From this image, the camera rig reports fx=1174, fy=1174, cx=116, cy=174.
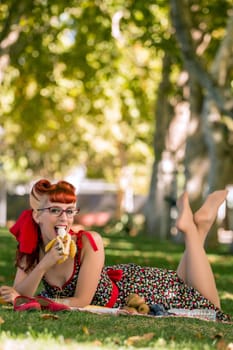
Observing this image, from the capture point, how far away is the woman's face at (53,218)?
833 cm

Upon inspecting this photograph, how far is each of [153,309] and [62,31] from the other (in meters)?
25.4

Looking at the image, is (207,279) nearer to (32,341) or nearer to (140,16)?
(32,341)

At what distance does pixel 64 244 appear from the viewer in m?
8.05

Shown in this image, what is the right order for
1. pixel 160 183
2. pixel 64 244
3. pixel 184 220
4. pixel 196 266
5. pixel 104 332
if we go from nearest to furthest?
pixel 104 332
pixel 64 244
pixel 196 266
pixel 184 220
pixel 160 183

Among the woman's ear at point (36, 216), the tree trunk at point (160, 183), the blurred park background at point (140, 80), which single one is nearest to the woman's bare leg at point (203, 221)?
the woman's ear at point (36, 216)

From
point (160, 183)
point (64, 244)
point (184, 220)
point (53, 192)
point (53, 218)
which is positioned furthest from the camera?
point (160, 183)

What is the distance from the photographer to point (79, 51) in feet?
113

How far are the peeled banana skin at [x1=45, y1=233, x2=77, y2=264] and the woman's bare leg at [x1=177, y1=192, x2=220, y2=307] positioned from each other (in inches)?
44.5

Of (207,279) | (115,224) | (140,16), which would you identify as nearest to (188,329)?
(207,279)

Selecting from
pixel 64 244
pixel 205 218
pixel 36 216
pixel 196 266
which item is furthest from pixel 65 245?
pixel 205 218

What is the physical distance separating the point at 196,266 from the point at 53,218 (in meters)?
1.24

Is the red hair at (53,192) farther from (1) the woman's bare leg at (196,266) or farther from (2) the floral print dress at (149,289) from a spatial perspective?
(1) the woman's bare leg at (196,266)

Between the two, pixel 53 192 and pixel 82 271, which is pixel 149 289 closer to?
pixel 82 271

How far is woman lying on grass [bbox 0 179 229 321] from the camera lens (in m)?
8.25
